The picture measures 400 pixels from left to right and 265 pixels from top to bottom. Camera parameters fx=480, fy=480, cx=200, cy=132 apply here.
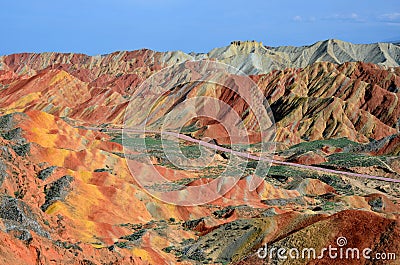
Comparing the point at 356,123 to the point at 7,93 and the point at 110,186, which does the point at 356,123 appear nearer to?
the point at 110,186

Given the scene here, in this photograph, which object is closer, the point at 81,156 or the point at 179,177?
the point at 81,156

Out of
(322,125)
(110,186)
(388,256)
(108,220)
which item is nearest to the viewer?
(388,256)

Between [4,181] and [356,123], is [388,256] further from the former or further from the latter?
[356,123]

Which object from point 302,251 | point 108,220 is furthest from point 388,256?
point 108,220

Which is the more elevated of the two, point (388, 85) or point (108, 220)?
point (388, 85)

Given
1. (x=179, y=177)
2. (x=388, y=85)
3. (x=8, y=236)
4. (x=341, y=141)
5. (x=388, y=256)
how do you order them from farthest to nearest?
(x=388, y=85)
(x=341, y=141)
(x=179, y=177)
(x=388, y=256)
(x=8, y=236)

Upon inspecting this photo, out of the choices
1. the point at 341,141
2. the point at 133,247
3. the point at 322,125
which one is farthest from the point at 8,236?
the point at 322,125
